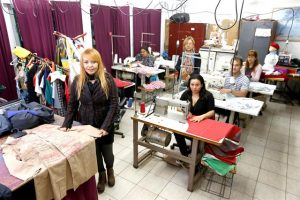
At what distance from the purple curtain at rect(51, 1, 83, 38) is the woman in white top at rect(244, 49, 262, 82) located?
3.31 metres

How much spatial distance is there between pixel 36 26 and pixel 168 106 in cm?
273

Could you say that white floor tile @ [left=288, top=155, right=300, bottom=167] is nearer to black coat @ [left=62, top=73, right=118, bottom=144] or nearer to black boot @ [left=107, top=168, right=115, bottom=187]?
black boot @ [left=107, top=168, right=115, bottom=187]

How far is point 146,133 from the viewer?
250 centimetres

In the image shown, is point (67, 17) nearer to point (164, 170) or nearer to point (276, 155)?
point (164, 170)

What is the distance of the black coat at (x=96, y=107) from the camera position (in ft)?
6.21

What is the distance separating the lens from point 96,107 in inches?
76.4

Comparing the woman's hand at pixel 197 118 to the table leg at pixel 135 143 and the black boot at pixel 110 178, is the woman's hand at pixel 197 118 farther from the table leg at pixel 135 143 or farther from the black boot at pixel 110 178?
the black boot at pixel 110 178

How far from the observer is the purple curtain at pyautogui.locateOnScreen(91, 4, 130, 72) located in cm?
460

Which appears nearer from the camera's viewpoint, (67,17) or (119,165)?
(119,165)

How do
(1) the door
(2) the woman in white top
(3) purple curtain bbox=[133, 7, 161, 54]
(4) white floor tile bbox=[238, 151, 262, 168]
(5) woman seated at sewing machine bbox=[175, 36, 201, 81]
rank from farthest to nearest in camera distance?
1. (1) the door
2. (3) purple curtain bbox=[133, 7, 161, 54]
3. (2) the woman in white top
4. (5) woman seated at sewing machine bbox=[175, 36, 201, 81]
5. (4) white floor tile bbox=[238, 151, 262, 168]

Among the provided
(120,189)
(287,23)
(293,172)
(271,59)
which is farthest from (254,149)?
(287,23)

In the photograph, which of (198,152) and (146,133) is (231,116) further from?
(146,133)

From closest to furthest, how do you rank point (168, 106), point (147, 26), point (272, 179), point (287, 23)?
point (168, 106) < point (272, 179) < point (287, 23) < point (147, 26)

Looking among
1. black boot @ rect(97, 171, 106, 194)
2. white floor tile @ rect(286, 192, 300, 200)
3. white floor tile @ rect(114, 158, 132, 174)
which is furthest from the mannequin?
black boot @ rect(97, 171, 106, 194)
